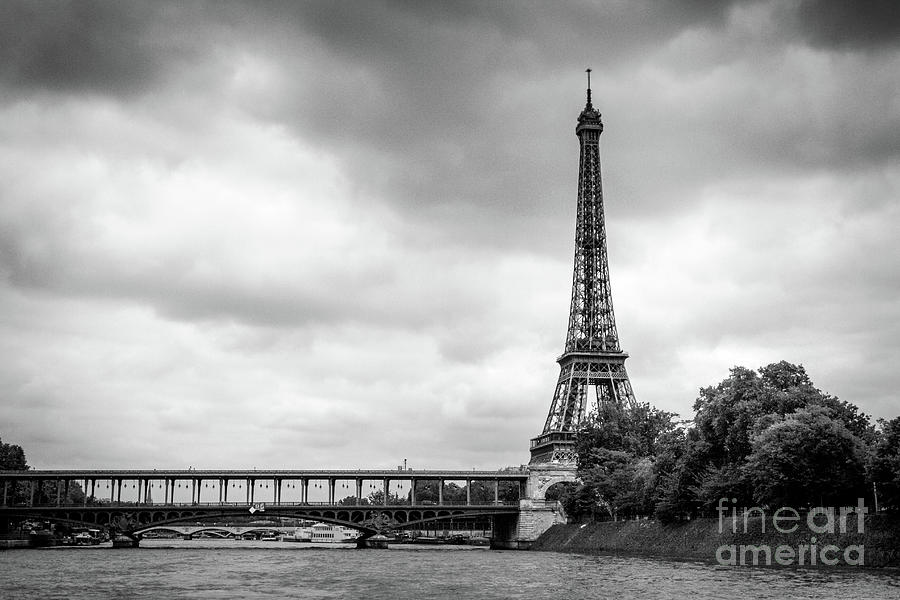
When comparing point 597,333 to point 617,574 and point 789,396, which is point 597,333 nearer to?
point 789,396

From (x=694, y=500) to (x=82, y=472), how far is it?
94.7m

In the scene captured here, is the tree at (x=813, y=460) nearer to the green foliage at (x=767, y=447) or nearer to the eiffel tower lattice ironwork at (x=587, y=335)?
the green foliage at (x=767, y=447)

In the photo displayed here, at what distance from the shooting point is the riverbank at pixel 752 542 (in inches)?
2677

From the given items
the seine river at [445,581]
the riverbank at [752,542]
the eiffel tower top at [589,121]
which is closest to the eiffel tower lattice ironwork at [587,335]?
the eiffel tower top at [589,121]

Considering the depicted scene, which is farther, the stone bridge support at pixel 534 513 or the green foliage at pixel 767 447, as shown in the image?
the stone bridge support at pixel 534 513

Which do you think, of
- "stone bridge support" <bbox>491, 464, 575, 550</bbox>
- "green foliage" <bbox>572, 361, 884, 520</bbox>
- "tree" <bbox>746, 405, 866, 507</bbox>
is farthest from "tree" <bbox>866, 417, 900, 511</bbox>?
"stone bridge support" <bbox>491, 464, 575, 550</bbox>

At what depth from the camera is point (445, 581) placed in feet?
222

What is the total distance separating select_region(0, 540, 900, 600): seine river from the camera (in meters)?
54.5

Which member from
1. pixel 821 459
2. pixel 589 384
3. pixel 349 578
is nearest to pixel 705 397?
pixel 821 459

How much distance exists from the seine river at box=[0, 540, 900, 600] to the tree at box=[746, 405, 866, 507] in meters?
9.52

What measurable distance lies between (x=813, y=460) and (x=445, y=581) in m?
29.9

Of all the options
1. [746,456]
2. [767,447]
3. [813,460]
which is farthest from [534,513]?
[813,460]

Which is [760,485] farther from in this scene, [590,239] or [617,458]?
[590,239]

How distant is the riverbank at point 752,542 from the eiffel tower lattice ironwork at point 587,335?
4347cm
